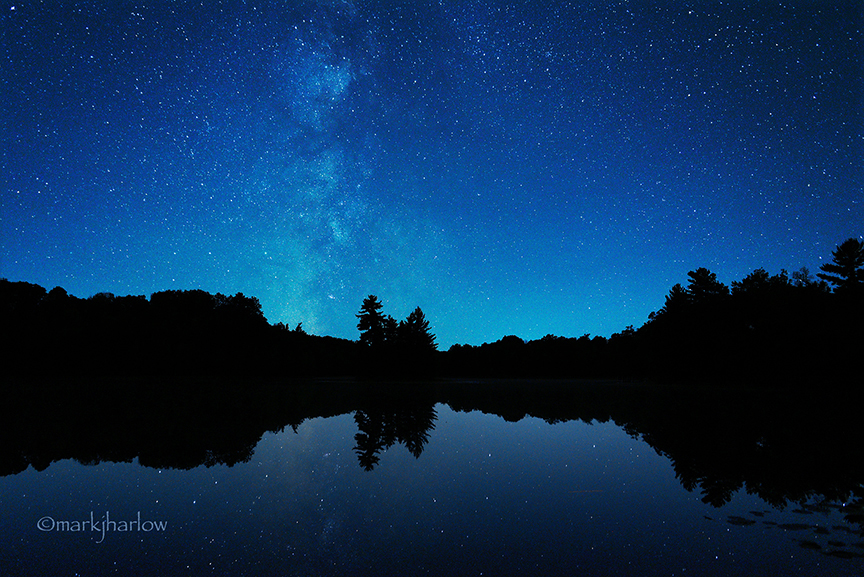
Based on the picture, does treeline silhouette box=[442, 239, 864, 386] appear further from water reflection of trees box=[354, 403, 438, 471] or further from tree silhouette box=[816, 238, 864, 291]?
water reflection of trees box=[354, 403, 438, 471]

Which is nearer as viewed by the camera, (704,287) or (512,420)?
(512,420)

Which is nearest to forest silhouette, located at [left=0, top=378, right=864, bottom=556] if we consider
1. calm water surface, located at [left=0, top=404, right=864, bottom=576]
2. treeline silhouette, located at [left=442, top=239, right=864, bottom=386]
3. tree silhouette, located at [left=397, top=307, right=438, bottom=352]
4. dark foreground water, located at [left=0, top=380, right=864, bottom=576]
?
dark foreground water, located at [left=0, top=380, right=864, bottom=576]

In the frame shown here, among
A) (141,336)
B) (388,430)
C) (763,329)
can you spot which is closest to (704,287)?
(763,329)

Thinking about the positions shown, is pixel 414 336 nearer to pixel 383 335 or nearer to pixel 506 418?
pixel 383 335

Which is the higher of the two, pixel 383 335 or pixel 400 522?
pixel 383 335

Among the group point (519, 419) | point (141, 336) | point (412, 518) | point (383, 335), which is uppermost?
point (141, 336)

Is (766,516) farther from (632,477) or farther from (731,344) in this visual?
(731,344)

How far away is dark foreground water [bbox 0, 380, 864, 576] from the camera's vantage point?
512 cm

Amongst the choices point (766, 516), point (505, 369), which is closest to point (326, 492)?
point (766, 516)

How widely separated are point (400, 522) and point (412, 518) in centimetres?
27

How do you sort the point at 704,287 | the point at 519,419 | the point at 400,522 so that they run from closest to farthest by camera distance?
1. the point at 400,522
2. the point at 519,419
3. the point at 704,287

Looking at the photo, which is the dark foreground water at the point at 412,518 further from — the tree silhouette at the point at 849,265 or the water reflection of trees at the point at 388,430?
the tree silhouette at the point at 849,265

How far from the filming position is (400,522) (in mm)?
6477

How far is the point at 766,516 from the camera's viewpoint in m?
6.67
